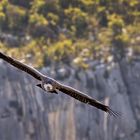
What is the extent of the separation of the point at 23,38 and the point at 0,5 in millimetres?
5479

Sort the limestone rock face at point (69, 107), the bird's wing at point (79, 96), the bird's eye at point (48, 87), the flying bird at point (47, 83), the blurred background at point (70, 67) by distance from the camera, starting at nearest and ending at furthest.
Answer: the bird's eye at point (48, 87) < the flying bird at point (47, 83) < the bird's wing at point (79, 96) < the limestone rock face at point (69, 107) < the blurred background at point (70, 67)

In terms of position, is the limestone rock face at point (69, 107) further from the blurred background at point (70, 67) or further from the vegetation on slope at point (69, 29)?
the vegetation on slope at point (69, 29)

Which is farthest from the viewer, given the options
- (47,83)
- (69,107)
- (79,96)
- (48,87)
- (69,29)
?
(69,29)

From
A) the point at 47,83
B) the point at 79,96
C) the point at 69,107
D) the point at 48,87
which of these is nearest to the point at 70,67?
the point at 69,107

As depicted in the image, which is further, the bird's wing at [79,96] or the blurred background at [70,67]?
the blurred background at [70,67]

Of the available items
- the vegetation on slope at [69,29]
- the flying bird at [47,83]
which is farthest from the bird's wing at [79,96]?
the vegetation on slope at [69,29]

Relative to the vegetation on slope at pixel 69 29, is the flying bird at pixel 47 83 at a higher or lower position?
higher

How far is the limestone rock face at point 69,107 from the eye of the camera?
256ft

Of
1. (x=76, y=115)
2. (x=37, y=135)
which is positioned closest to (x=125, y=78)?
(x=76, y=115)

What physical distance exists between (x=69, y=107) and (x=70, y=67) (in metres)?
4.27

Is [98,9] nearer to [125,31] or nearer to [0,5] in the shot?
[125,31]

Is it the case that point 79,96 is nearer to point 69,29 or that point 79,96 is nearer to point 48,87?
point 48,87

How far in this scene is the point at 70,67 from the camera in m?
82.6

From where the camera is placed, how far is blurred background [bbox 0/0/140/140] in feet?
260
